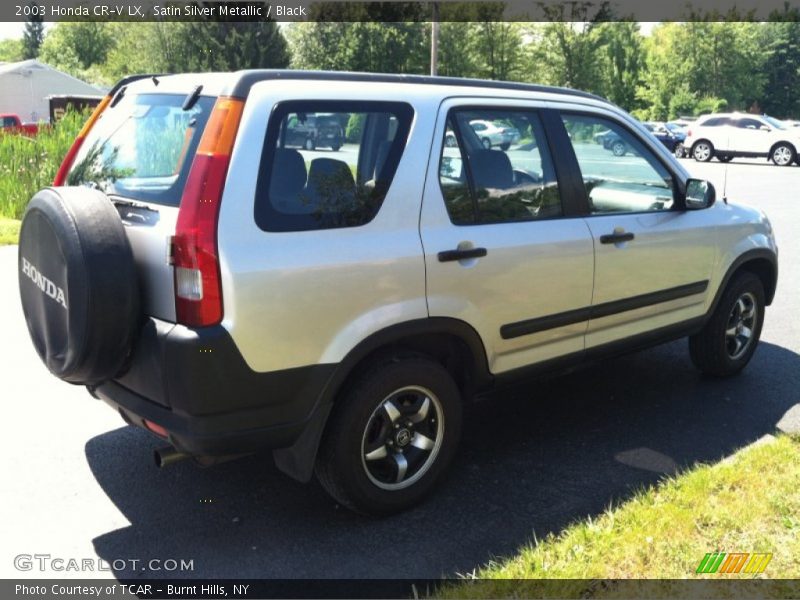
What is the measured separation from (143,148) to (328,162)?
2.94ft

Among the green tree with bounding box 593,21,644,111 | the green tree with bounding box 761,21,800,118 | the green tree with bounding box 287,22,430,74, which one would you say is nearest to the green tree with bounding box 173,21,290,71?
the green tree with bounding box 287,22,430,74

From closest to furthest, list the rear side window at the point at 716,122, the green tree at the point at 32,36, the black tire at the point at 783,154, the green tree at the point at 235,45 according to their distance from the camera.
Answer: the black tire at the point at 783,154 → the rear side window at the point at 716,122 → the green tree at the point at 235,45 → the green tree at the point at 32,36

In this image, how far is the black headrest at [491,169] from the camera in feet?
12.7

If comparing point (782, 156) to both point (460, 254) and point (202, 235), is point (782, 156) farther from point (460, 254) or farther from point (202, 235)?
point (202, 235)

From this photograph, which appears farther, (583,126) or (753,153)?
(753,153)

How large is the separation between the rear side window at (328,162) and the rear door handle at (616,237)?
54.4 inches

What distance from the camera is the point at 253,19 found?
169 feet

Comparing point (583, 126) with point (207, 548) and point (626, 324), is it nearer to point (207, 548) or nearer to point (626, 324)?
point (626, 324)

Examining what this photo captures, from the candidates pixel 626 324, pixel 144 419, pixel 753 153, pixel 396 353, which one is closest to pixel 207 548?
pixel 144 419

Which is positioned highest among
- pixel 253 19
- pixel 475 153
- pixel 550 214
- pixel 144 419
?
pixel 253 19

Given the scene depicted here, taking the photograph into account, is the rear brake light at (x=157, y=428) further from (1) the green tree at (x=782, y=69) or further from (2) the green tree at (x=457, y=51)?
(1) the green tree at (x=782, y=69)

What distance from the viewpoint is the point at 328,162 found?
11.2 ft

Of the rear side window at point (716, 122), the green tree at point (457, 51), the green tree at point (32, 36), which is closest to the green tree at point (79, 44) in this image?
the green tree at point (32, 36)

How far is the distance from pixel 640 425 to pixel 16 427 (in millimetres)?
3754
